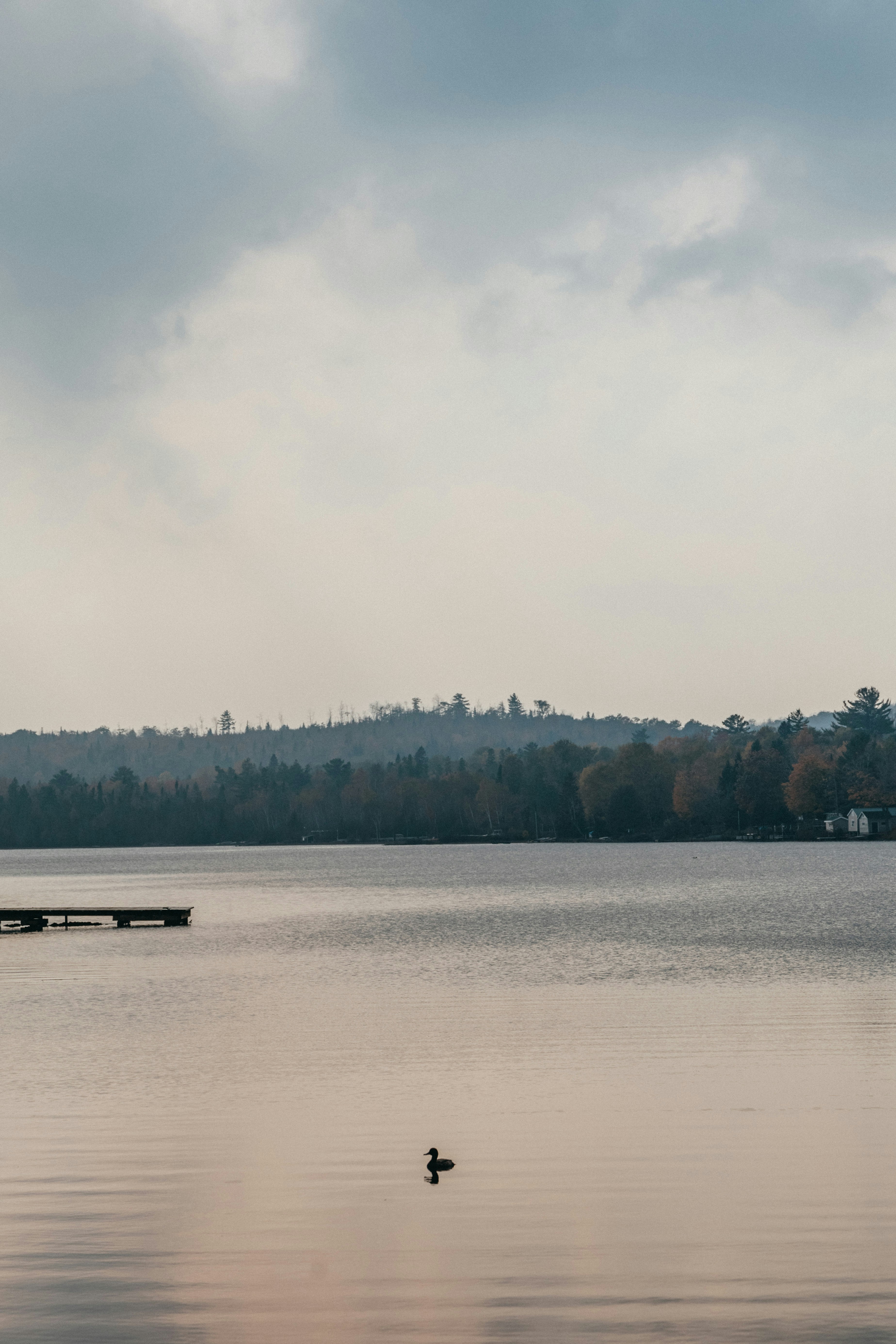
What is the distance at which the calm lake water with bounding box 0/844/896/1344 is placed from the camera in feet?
52.1

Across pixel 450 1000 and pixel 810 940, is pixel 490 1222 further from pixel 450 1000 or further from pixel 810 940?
pixel 810 940

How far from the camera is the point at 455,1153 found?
77.6 ft

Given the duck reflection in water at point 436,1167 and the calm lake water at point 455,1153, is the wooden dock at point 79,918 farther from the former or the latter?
the duck reflection in water at point 436,1167

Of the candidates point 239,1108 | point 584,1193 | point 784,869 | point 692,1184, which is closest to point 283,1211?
point 584,1193

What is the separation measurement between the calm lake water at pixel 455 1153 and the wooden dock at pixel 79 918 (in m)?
29.2

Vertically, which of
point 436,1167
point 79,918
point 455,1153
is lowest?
point 79,918

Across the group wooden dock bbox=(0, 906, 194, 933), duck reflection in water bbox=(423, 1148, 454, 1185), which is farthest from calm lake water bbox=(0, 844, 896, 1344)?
wooden dock bbox=(0, 906, 194, 933)

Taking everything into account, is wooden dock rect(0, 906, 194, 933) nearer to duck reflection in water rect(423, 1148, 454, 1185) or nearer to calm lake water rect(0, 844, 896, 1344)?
calm lake water rect(0, 844, 896, 1344)

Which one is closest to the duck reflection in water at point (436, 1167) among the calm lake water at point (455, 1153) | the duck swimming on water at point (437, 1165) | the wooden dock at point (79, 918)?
the duck swimming on water at point (437, 1165)

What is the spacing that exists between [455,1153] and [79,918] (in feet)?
255

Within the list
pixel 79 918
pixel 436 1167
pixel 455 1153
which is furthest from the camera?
pixel 79 918

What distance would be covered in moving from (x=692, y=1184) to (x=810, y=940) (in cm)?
4896

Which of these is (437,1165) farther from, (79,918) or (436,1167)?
(79,918)

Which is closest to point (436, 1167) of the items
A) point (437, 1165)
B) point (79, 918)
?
point (437, 1165)
